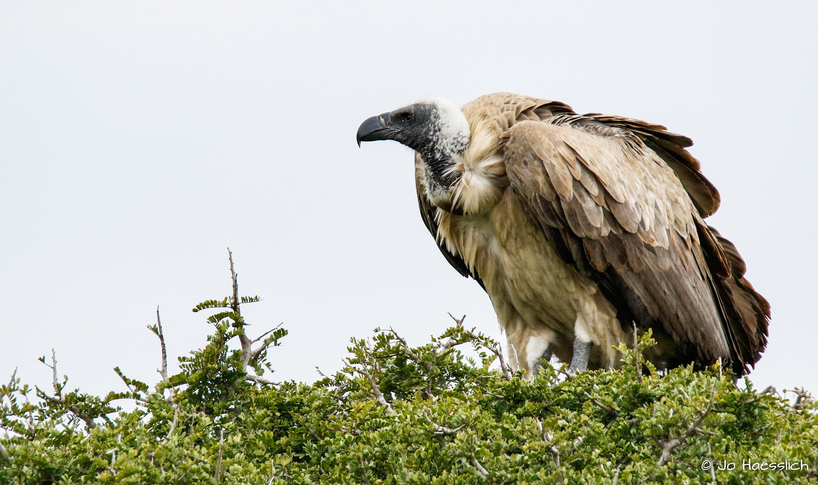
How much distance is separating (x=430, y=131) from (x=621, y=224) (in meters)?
1.47

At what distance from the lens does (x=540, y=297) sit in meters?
5.46

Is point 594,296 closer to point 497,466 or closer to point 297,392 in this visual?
point 297,392

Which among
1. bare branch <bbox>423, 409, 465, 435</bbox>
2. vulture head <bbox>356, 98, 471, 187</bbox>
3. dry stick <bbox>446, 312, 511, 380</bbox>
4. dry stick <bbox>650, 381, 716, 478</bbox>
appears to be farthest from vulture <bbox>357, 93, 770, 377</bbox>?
dry stick <bbox>650, 381, 716, 478</bbox>

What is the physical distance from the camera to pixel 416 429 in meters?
3.02

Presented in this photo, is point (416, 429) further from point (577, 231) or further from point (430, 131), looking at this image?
point (430, 131)

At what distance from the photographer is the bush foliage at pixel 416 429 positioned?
8.85ft

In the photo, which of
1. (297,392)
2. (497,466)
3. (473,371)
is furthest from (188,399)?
(497,466)

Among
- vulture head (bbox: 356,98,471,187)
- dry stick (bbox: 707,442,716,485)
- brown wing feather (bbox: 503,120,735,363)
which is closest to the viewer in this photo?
dry stick (bbox: 707,442,716,485)

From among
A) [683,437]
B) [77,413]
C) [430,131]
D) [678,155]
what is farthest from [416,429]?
[678,155]

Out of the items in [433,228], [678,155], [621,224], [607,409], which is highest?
A: [678,155]

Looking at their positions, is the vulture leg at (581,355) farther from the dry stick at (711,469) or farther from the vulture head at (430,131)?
the dry stick at (711,469)

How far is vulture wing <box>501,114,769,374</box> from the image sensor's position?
5.04 metres

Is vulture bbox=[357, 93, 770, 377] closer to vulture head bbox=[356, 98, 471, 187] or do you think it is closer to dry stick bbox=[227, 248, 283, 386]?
vulture head bbox=[356, 98, 471, 187]

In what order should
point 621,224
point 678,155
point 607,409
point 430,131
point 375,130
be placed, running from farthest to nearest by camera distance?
point 678,155, point 375,130, point 430,131, point 621,224, point 607,409
